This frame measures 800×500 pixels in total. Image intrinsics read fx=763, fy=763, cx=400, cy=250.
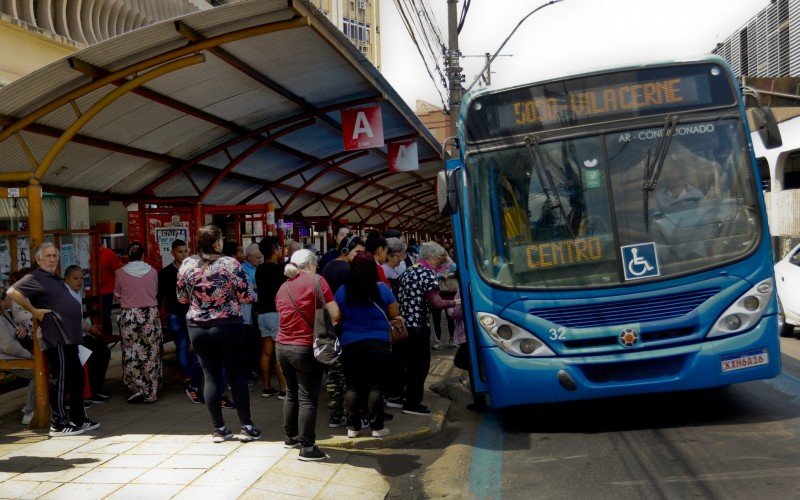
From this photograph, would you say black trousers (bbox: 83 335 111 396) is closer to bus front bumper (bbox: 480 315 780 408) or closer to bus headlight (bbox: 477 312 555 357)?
bus headlight (bbox: 477 312 555 357)

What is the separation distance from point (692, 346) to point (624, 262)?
861mm

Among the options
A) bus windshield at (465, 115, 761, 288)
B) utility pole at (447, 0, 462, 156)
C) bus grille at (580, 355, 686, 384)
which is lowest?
bus grille at (580, 355, 686, 384)

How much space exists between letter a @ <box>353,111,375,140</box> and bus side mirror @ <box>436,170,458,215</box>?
5100mm

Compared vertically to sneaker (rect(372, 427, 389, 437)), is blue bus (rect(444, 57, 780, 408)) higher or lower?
higher

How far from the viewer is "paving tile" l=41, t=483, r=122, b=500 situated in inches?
203

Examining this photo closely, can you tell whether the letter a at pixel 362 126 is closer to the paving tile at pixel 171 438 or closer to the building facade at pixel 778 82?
the paving tile at pixel 171 438

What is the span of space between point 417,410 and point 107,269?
4.92m

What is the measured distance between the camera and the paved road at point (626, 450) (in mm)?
5082

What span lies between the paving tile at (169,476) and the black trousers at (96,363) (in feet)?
10.4

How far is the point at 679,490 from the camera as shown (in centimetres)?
493

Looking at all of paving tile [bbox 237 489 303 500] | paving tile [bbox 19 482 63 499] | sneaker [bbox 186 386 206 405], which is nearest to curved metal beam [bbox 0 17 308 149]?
sneaker [bbox 186 386 206 405]

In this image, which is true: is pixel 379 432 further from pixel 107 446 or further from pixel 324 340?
pixel 107 446

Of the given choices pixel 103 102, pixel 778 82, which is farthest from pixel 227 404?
pixel 778 82

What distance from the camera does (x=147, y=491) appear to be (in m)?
5.25
